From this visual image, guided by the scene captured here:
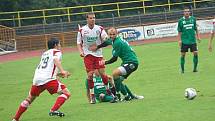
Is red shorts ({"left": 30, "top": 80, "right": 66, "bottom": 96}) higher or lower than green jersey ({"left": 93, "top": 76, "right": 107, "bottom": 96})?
higher

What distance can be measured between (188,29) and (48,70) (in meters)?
9.25

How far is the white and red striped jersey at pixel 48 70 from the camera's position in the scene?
34.8 ft

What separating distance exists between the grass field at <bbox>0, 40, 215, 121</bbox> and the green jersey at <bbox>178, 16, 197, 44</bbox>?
110 cm

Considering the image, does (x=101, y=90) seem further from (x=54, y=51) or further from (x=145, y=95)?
(x=54, y=51)

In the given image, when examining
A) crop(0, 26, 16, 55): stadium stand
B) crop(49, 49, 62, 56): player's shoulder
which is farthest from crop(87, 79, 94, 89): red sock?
crop(0, 26, 16, 55): stadium stand

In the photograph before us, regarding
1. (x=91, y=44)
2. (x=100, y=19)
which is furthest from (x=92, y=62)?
(x=100, y=19)

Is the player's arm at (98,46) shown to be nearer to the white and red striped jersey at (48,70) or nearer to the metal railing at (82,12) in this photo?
the white and red striped jersey at (48,70)

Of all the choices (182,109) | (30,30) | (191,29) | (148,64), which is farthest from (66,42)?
(182,109)

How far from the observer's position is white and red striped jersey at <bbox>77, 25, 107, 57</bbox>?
1307cm

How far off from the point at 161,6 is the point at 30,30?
42.8ft

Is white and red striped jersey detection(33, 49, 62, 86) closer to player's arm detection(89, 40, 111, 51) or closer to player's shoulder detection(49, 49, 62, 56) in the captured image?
player's shoulder detection(49, 49, 62, 56)

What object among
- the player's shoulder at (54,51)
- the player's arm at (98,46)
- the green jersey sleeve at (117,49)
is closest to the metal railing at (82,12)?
the player's arm at (98,46)

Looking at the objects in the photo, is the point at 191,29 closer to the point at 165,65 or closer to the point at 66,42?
the point at 165,65

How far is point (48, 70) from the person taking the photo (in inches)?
419
